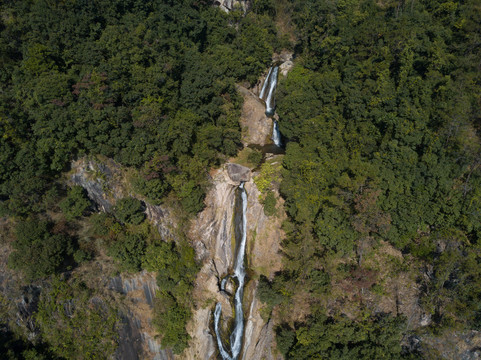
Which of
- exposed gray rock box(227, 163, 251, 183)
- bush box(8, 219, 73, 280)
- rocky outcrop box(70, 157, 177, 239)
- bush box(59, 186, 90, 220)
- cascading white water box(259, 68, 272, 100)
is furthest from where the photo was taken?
cascading white water box(259, 68, 272, 100)

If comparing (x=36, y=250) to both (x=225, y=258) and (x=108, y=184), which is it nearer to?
(x=108, y=184)

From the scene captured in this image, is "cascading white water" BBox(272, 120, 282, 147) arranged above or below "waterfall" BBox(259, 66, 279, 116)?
below

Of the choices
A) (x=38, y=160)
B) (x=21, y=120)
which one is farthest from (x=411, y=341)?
(x=21, y=120)

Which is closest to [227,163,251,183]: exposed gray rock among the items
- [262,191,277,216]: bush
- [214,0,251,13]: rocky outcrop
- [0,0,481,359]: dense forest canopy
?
[0,0,481,359]: dense forest canopy

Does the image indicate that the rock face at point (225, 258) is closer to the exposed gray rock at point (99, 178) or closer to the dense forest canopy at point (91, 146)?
the dense forest canopy at point (91, 146)

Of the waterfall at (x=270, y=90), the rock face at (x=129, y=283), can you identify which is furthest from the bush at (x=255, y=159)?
the waterfall at (x=270, y=90)

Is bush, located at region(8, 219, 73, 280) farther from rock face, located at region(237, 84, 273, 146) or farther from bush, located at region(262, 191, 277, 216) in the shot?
rock face, located at region(237, 84, 273, 146)
